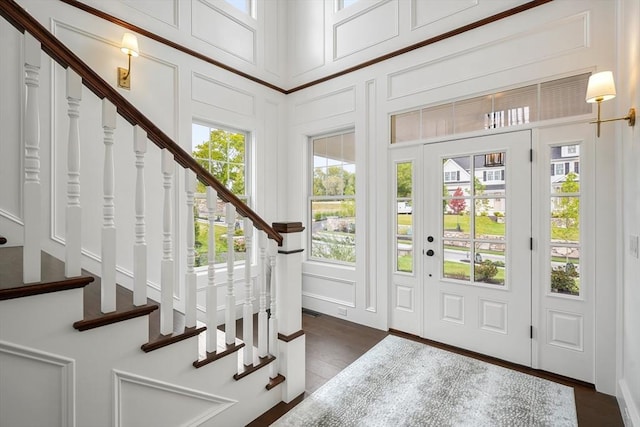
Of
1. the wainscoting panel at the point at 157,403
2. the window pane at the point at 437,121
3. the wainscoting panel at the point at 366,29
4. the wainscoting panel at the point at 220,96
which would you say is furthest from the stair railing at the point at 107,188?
the wainscoting panel at the point at 366,29

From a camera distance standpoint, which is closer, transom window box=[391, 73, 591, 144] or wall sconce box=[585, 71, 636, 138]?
wall sconce box=[585, 71, 636, 138]

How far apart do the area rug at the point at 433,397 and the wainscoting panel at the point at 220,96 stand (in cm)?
307

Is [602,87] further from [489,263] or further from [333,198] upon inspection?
[333,198]

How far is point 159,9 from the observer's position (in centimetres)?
298

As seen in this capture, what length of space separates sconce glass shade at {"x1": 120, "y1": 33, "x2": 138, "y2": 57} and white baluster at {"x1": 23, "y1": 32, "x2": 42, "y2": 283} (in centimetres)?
172

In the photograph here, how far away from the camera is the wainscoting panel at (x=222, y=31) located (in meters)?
3.30

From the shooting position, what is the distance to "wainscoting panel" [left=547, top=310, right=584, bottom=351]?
241 centimetres

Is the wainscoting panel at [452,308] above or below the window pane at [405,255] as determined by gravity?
below

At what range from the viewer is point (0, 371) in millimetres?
1109

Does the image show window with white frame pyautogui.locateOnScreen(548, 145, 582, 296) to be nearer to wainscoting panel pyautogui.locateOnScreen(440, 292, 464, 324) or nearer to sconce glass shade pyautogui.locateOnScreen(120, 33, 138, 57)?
wainscoting panel pyautogui.locateOnScreen(440, 292, 464, 324)

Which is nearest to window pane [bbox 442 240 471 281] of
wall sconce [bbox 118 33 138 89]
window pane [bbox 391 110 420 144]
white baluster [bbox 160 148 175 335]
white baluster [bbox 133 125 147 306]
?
window pane [bbox 391 110 420 144]

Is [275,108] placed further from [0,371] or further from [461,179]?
[0,371]

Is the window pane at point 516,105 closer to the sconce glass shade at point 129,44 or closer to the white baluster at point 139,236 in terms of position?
the white baluster at point 139,236

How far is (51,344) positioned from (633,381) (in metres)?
3.04
